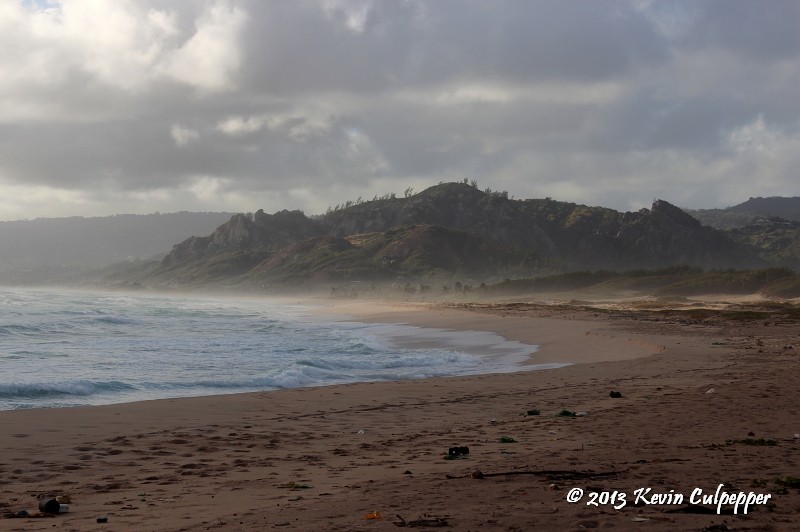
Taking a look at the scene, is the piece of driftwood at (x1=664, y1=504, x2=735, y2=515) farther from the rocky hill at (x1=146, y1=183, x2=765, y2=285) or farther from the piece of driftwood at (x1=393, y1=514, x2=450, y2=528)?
the rocky hill at (x1=146, y1=183, x2=765, y2=285)

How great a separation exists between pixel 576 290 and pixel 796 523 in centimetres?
7309

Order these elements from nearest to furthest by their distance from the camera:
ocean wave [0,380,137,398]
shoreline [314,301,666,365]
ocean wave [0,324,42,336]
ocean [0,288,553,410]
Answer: ocean wave [0,380,137,398]
ocean [0,288,553,410]
shoreline [314,301,666,365]
ocean wave [0,324,42,336]

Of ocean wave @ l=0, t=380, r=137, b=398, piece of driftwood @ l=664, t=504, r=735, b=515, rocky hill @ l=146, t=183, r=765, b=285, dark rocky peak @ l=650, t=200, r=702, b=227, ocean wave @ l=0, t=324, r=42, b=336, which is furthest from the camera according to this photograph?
dark rocky peak @ l=650, t=200, r=702, b=227

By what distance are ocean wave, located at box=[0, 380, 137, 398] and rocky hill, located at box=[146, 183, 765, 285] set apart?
114 metres

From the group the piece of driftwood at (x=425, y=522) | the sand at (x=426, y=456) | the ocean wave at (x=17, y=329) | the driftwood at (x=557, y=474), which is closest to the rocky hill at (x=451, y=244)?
the ocean wave at (x=17, y=329)

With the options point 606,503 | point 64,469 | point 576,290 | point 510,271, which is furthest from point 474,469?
point 510,271

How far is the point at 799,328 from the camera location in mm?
28266

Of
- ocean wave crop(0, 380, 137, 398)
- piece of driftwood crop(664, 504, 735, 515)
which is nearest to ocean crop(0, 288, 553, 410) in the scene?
ocean wave crop(0, 380, 137, 398)

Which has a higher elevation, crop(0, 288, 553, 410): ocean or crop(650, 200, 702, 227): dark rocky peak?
crop(650, 200, 702, 227): dark rocky peak

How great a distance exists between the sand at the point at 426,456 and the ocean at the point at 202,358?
7.77ft

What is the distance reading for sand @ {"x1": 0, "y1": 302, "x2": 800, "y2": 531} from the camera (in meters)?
5.60

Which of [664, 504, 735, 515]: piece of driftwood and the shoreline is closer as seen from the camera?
[664, 504, 735, 515]: piece of driftwood

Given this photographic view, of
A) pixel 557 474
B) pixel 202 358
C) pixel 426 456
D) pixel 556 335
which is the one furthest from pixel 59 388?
pixel 556 335

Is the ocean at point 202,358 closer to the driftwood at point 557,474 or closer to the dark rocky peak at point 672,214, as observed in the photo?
the driftwood at point 557,474
